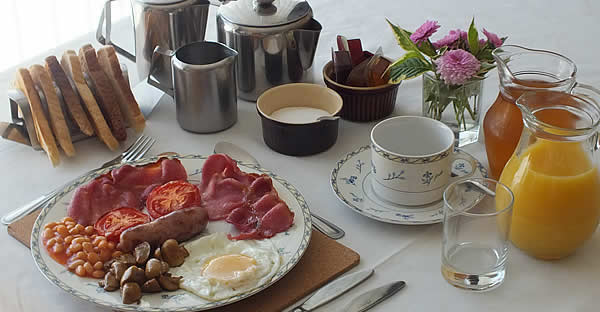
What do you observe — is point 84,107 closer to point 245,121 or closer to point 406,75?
point 245,121

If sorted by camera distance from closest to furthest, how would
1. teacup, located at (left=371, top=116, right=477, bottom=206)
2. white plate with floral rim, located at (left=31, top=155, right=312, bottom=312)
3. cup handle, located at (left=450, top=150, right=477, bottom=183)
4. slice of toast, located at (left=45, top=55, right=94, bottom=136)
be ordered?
white plate with floral rim, located at (left=31, top=155, right=312, bottom=312)
teacup, located at (left=371, top=116, right=477, bottom=206)
cup handle, located at (left=450, top=150, right=477, bottom=183)
slice of toast, located at (left=45, top=55, right=94, bottom=136)

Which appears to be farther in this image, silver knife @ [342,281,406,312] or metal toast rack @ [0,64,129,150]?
metal toast rack @ [0,64,129,150]

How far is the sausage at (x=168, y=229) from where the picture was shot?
1.00 metres

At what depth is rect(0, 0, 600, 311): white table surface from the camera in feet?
3.17

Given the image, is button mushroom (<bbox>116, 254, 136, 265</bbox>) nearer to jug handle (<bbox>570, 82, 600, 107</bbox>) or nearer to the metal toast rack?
the metal toast rack

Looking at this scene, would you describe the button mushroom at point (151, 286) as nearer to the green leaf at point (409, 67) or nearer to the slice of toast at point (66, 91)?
the slice of toast at point (66, 91)

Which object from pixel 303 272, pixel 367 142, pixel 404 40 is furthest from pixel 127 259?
pixel 404 40

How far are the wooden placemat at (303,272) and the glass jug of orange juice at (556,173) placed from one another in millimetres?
253

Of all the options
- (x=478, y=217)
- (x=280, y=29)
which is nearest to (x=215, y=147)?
(x=280, y=29)

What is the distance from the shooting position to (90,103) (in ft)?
4.30

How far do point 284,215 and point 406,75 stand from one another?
36 centimetres

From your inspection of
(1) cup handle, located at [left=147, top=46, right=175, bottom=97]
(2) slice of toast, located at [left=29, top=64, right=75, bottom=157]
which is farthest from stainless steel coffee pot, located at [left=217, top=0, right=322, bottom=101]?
(2) slice of toast, located at [left=29, top=64, right=75, bottom=157]

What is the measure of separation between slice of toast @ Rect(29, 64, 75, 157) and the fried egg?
0.42 m

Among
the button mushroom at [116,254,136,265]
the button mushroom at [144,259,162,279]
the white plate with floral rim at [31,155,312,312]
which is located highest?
the button mushroom at [144,259,162,279]
